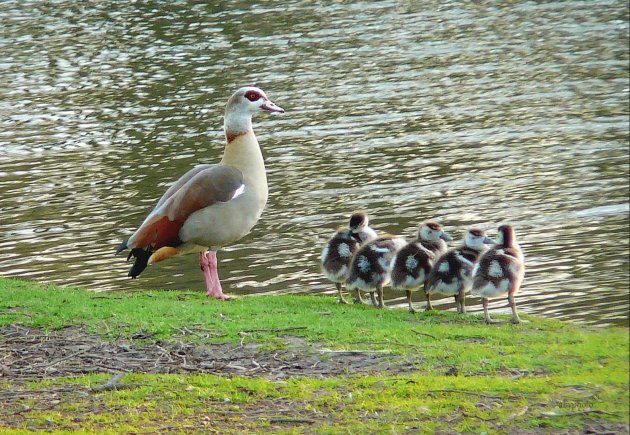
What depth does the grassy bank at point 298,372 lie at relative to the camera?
7992 mm

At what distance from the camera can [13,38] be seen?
142 ft

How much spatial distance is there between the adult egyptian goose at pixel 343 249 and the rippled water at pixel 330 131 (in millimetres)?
1502

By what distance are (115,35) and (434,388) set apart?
1398 inches

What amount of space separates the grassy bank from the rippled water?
1211 millimetres

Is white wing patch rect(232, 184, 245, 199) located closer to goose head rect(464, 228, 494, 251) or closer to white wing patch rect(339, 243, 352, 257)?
white wing patch rect(339, 243, 352, 257)

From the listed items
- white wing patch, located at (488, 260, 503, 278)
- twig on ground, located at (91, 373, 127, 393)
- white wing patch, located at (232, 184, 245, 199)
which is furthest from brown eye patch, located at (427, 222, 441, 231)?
twig on ground, located at (91, 373, 127, 393)

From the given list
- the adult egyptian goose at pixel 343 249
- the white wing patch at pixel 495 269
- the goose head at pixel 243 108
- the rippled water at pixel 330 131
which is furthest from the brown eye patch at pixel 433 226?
the goose head at pixel 243 108

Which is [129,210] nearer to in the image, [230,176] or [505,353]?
[230,176]

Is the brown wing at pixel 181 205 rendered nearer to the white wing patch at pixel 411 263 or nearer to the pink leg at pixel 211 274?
the pink leg at pixel 211 274

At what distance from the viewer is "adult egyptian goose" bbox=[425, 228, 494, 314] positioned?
476 inches

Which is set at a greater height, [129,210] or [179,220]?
[179,220]

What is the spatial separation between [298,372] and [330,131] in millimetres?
16703

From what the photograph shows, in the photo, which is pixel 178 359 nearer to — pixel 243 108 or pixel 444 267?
pixel 444 267

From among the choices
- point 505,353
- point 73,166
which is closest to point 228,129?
point 505,353
